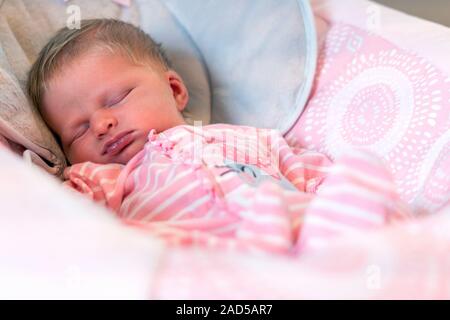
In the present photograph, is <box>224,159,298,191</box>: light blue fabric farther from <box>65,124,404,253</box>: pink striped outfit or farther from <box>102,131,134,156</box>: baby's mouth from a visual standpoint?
<box>102,131,134,156</box>: baby's mouth

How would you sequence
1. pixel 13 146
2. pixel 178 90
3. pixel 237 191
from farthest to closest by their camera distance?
pixel 178 90, pixel 13 146, pixel 237 191

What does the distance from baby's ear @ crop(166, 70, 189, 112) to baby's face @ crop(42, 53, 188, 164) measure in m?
0.09

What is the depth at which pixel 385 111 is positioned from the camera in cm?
100

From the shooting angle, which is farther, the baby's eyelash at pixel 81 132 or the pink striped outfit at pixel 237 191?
the baby's eyelash at pixel 81 132

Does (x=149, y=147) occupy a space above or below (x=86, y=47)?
below

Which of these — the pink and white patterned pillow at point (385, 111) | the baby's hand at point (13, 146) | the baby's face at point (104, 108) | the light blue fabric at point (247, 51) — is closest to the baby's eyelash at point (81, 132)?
the baby's face at point (104, 108)

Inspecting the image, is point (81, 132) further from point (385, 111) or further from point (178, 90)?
point (385, 111)

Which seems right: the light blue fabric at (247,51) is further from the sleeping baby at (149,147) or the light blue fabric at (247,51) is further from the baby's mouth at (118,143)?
the baby's mouth at (118,143)

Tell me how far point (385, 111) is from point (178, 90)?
15.1 inches

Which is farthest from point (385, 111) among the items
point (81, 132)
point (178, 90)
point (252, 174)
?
point (81, 132)

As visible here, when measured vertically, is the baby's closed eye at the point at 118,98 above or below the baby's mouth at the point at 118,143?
above

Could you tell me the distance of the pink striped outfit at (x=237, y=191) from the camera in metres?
0.57

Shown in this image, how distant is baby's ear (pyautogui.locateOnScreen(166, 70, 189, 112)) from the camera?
1131mm
